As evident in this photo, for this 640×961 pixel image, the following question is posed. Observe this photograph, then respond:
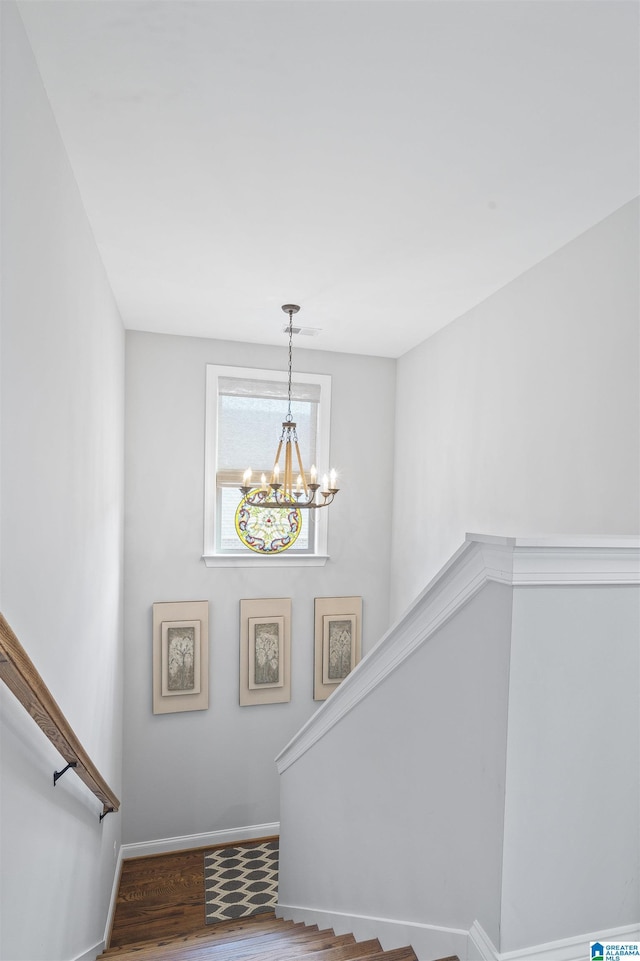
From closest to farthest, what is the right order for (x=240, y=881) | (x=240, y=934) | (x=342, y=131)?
(x=342, y=131) < (x=240, y=934) < (x=240, y=881)

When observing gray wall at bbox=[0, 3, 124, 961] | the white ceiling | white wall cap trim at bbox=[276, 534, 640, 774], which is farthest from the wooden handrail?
the white ceiling

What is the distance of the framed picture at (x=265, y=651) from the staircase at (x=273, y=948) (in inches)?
74.4

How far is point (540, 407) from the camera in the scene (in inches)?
114

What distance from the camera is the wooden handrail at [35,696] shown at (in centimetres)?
117

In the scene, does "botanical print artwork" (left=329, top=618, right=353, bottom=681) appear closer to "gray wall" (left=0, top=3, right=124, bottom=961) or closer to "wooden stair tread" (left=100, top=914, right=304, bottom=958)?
"wooden stair tread" (left=100, top=914, right=304, bottom=958)

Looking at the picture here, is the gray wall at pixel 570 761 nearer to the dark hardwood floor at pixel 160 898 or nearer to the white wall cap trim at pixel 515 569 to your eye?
the white wall cap trim at pixel 515 569

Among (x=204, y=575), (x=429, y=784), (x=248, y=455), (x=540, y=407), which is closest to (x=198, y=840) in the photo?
(x=204, y=575)

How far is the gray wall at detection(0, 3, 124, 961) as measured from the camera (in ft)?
4.50

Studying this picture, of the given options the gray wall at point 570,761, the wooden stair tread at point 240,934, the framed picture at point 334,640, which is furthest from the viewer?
the framed picture at point 334,640

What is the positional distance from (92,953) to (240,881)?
166cm

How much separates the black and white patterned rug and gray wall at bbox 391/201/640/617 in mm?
2167

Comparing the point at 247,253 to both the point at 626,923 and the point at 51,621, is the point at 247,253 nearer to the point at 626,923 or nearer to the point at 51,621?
the point at 51,621

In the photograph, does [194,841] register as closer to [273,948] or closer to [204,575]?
[204,575]

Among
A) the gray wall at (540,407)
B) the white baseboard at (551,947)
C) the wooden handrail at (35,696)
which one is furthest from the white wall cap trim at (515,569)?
the gray wall at (540,407)
